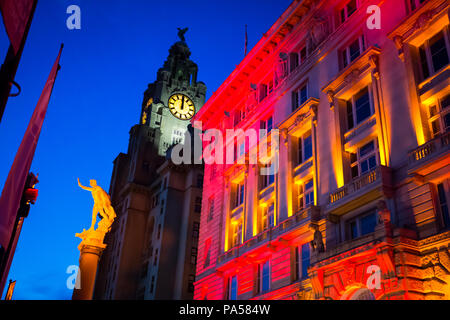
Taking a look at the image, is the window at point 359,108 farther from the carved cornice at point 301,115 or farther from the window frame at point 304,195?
the window frame at point 304,195

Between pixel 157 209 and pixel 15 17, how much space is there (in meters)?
71.2

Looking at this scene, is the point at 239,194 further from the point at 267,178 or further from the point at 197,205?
the point at 197,205

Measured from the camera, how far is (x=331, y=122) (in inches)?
1224

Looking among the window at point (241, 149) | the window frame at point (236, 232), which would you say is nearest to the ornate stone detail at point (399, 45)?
the window at point (241, 149)

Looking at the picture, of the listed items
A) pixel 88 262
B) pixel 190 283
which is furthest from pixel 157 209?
pixel 88 262

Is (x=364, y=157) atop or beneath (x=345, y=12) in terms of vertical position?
beneath

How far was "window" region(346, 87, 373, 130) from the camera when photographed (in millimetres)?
28891

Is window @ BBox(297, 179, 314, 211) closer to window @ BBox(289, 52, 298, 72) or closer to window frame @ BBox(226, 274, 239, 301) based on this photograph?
window frame @ BBox(226, 274, 239, 301)

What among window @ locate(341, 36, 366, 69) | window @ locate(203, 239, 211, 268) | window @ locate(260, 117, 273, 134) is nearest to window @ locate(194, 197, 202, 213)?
window @ locate(203, 239, 211, 268)

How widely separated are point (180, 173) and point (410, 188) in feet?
191

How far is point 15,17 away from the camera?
9164mm
